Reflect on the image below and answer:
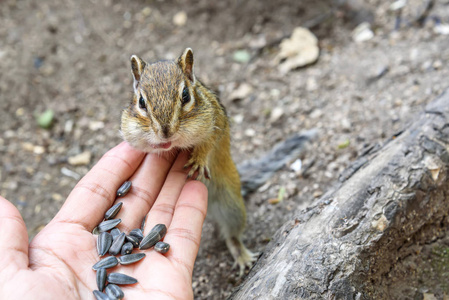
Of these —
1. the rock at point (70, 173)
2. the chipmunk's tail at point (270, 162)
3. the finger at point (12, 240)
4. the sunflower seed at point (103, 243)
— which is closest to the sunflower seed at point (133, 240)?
the sunflower seed at point (103, 243)

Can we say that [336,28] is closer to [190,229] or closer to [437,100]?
[437,100]

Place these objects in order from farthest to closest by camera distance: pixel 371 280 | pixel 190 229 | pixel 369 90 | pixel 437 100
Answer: pixel 369 90
pixel 437 100
pixel 190 229
pixel 371 280

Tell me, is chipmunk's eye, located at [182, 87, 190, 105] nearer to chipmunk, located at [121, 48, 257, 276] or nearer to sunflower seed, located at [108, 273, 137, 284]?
chipmunk, located at [121, 48, 257, 276]

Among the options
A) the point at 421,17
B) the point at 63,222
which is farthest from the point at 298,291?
the point at 421,17

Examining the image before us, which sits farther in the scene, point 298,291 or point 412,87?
point 412,87

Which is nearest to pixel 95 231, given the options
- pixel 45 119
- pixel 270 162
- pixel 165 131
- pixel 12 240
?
pixel 12 240

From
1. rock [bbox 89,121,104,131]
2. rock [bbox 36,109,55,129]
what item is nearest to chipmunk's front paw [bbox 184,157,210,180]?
rock [bbox 89,121,104,131]

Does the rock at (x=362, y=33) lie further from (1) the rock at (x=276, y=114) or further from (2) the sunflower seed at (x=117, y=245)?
(2) the sunflower seed at (x=117, y=245)
